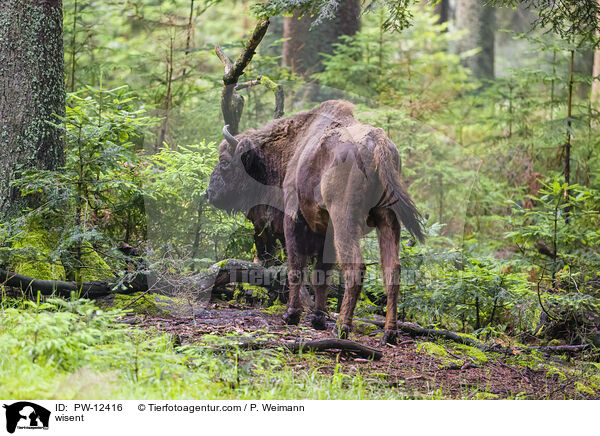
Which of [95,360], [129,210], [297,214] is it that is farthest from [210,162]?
[95,360]

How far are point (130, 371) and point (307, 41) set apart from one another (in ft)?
33.3

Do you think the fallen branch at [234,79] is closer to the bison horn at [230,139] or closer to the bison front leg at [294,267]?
the bison horn at [230,139]

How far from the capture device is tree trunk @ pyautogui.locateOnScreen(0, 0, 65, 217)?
23.3ft

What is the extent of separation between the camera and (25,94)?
7.20m

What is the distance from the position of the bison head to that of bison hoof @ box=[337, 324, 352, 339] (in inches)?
94.4

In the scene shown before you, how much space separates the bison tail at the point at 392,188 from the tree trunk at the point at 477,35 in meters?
14.8

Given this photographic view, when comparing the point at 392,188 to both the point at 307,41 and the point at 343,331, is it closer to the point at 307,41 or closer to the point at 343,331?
the point at 343,331

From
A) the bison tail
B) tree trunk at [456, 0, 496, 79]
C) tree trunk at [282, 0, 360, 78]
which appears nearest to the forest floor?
the bison tail

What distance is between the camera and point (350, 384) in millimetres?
4945

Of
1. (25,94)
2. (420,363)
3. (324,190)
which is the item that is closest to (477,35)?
(324,190)

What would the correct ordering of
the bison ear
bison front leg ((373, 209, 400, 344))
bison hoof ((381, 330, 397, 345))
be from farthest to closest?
1. the bison ear
2. bison hoof ((381, 330, 397, 345))
3. bison front leg ((373, 209, 400, 344))
